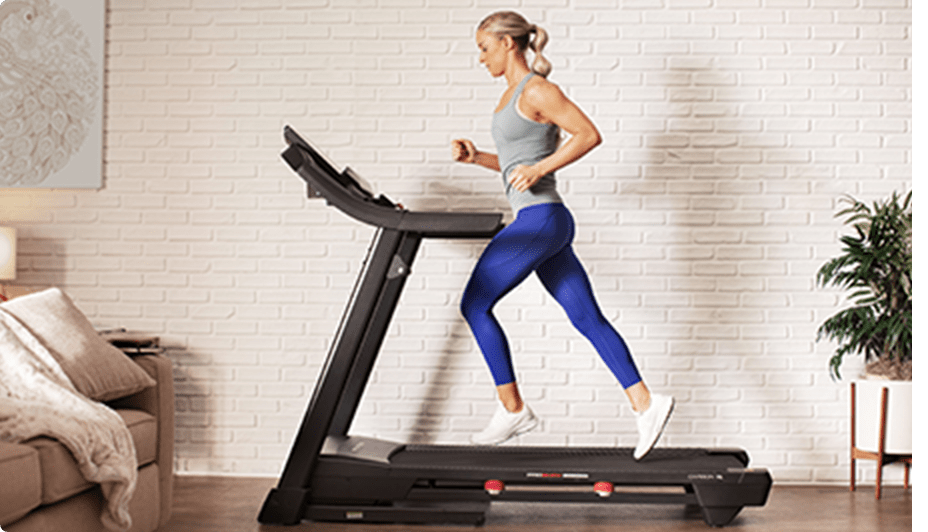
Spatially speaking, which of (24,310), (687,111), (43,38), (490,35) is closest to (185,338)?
(24,310)

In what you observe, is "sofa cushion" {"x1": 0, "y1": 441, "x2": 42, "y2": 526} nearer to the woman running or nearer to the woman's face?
the woman running

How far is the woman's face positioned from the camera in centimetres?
267

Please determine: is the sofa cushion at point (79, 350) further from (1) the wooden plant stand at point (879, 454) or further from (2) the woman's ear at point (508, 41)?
(1) the wooden plant stand at point (879, 454)

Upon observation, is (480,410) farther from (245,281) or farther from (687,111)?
(687,111)

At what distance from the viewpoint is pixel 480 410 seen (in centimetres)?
322

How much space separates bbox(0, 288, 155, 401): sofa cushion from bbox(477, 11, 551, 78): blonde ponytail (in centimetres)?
158

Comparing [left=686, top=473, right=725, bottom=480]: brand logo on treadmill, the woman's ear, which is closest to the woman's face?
the woman's ear

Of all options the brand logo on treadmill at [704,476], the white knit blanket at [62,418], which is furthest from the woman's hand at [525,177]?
the white knit blanket at [62,418]

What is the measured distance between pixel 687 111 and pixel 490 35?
103 centimetres

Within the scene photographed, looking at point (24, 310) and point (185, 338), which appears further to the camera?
point (185, 338)

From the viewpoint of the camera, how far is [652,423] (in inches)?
101

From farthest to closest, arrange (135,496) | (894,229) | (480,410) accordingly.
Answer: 1. (480,410)
2. (894,229)
3. (135,496)

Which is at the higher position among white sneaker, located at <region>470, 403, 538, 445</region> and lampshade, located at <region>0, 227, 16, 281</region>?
lampshade, located at <region>0, 227, 16, 281</region>

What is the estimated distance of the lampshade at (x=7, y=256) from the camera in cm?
300
